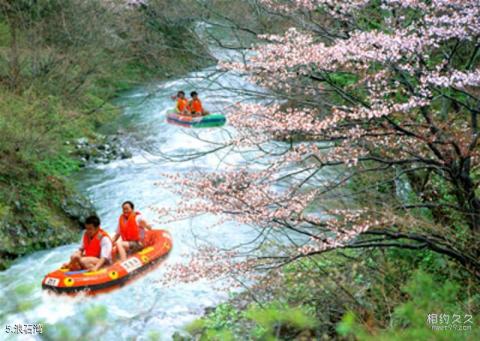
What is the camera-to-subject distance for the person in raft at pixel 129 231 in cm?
904

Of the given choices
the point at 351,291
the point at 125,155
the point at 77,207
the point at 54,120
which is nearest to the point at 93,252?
the point at 77,207

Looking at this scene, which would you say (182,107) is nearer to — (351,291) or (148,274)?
(148,274)

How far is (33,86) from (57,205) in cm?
403

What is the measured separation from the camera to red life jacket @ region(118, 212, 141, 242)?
9094mm

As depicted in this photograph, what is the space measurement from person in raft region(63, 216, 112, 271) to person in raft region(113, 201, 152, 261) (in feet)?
1.44

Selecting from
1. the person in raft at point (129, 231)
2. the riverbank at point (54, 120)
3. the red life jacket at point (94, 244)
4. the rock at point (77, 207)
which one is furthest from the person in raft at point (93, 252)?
the rock at point (77, 207)

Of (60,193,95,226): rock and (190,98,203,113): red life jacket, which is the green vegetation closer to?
(60,193,95,226): rock

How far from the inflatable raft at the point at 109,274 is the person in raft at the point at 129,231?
16 cm

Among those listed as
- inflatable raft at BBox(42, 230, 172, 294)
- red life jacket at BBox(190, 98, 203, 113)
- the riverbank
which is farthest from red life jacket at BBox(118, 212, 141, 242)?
red life jacket at BBox(190, 98, 203, 113)

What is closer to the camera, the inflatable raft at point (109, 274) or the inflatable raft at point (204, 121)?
the inflatable raft at point (109, 274)

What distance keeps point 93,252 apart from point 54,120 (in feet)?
16.2

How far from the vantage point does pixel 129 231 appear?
9.34 meters

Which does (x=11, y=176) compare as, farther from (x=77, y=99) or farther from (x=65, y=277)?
(x=77, y=99)

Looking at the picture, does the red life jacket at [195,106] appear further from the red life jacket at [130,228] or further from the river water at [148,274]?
the red life jacket at [130,228]
